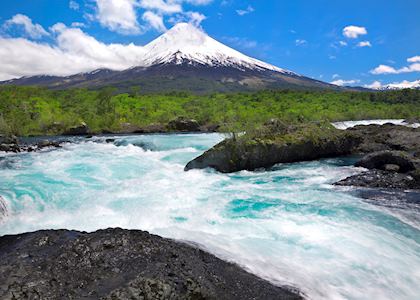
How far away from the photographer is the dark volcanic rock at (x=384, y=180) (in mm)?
11047

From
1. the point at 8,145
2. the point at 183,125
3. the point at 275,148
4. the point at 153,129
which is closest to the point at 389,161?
the point at 275,148

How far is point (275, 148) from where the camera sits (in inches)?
596

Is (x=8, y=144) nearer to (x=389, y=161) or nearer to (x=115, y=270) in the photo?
(x=115, y=270)

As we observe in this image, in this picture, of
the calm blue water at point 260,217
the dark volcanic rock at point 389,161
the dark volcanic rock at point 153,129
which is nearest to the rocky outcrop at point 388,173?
the dark volcanic rock at point 389,161

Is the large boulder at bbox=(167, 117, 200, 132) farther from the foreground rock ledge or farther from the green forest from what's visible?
the foreground rock ledge

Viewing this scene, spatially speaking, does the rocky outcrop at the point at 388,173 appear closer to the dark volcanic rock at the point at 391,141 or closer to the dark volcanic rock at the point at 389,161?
the dark volcanic rock at the point at 389,161

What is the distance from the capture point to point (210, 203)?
357 inches

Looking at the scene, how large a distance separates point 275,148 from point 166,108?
120 ft

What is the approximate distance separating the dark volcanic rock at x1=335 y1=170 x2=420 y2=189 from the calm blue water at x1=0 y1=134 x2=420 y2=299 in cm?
85

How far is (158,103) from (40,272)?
164 ft

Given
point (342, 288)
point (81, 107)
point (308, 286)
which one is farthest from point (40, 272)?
point (81, 107)

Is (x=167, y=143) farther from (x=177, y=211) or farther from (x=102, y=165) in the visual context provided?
(x=177, y=211)

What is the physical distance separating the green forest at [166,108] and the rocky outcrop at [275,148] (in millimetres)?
15745

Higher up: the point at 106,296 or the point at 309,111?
the point at 309,111
